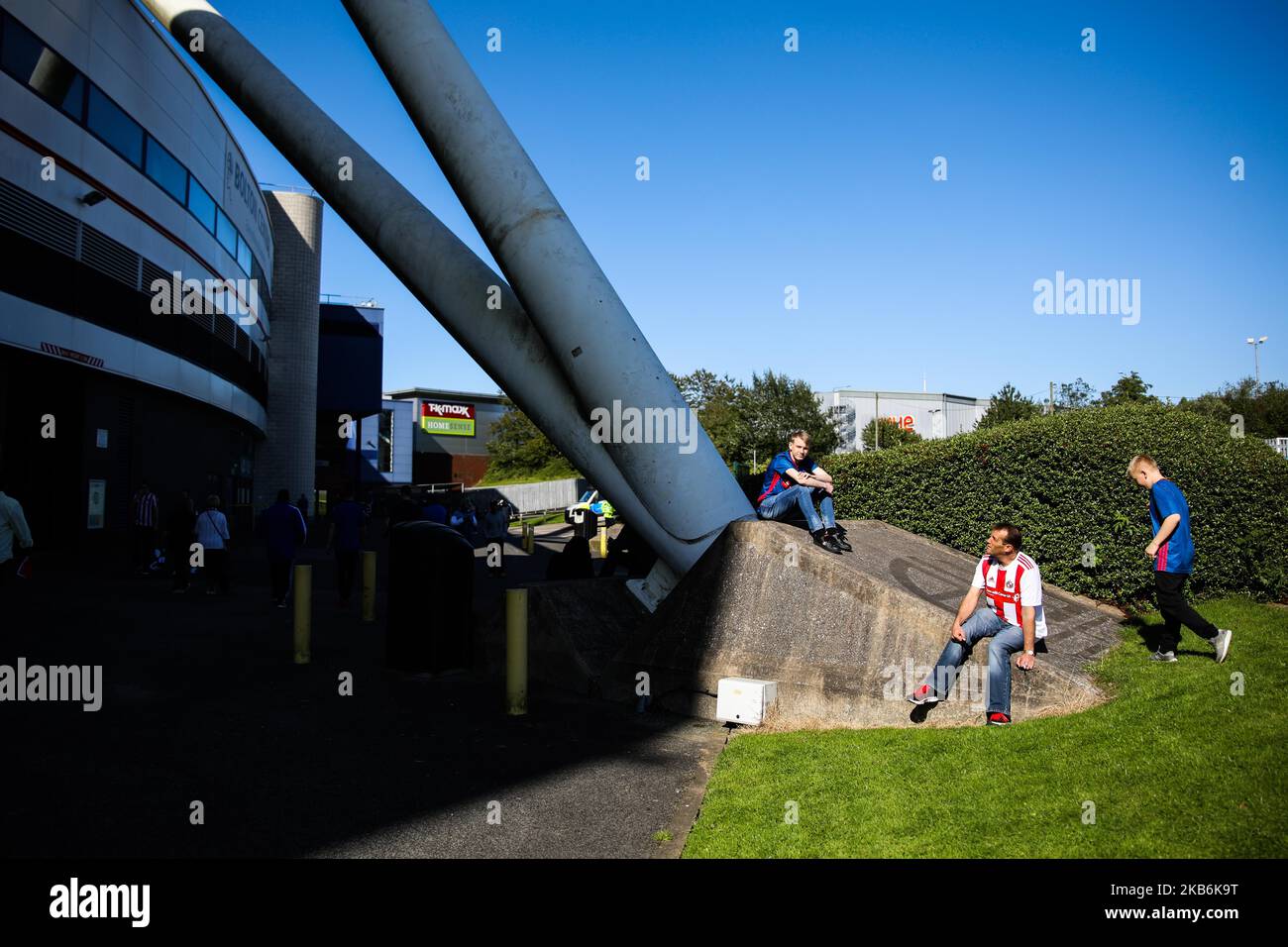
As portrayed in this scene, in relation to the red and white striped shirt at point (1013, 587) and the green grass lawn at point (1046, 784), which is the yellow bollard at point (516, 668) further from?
the red and white striped shirt at point (1013, 587)

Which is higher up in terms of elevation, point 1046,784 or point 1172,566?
point 1172,566

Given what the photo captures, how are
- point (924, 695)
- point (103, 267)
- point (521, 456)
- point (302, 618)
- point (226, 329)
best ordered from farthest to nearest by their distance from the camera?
point (521, 456) → point (226, 329) → point (103, 267) → point (302, 618) → point (924, 695)

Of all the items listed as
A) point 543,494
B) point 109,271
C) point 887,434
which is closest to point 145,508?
point 109,271

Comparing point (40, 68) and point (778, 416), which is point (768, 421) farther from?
point (40, 68)

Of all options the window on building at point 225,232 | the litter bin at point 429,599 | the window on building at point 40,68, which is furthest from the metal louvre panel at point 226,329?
the litter bin at point 429,599

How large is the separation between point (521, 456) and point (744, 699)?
66.9 m

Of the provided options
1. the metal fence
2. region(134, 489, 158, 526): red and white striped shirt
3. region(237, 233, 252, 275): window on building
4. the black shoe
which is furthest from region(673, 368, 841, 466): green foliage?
the black shoe

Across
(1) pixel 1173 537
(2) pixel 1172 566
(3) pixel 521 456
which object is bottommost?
(2) pixel 1172 566

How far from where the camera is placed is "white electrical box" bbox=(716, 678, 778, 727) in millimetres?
6859

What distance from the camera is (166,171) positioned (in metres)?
24.7

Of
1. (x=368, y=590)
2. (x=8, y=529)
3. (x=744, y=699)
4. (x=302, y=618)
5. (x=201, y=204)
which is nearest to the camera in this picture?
(x=744, y=699)

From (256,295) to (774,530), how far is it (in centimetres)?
3447

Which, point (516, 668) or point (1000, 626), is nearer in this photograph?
point (1000, 626)
